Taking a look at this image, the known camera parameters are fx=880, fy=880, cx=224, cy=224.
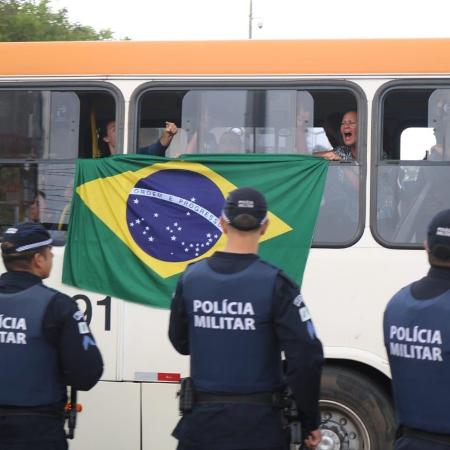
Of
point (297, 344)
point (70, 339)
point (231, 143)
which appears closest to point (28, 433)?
point (70, 339)

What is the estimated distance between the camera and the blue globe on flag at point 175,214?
20.3ft

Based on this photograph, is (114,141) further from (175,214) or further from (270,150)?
(270,150)

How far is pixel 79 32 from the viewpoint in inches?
909

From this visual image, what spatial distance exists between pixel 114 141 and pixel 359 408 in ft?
8.48

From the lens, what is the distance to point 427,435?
3770 mm

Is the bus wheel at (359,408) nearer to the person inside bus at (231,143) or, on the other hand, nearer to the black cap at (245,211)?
the person inside bus at (231,143)

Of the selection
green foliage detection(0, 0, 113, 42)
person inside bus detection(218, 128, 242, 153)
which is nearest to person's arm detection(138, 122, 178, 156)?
person inside bus detection(218, 128, 242, 153)

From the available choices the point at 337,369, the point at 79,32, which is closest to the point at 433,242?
the point at 337,369

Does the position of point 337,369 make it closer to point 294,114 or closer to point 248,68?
point 294,114

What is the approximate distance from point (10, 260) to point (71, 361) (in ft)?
1.95

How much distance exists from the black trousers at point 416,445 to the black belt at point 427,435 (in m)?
0.01

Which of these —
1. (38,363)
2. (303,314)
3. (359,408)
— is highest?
(303,314)

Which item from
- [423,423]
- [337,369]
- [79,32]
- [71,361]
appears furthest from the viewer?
[79,32]

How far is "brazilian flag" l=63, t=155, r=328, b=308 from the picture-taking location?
616 centimetres
